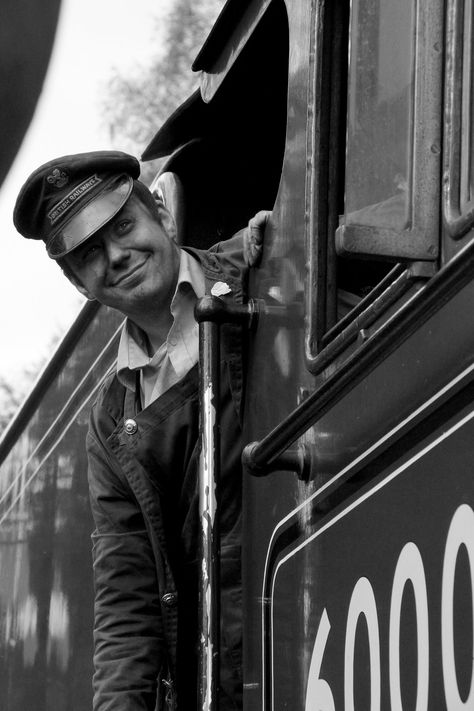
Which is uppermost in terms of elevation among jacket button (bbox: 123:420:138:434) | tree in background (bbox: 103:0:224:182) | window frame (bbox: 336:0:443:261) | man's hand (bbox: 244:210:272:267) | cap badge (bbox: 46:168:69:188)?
tree in background (bbox: 103:0:224:182)

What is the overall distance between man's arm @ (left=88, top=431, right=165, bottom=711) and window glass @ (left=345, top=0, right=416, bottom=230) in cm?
122

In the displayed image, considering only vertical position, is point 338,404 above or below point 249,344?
below

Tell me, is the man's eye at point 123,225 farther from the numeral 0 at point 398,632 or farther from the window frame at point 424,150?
the window frame at point 424,150

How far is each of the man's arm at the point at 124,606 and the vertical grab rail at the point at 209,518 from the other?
0.45 metres

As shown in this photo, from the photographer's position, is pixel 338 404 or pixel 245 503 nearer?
pixel 338 404

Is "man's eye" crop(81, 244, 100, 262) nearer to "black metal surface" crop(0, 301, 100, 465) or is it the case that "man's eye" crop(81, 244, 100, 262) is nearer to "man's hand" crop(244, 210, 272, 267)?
"man's hand" crop(244, 210, 272, 267)

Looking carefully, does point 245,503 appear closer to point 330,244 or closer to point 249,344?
point 249,344

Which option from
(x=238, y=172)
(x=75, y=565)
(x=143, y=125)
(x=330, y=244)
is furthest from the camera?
(x=143, y=125)

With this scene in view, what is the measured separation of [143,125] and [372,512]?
9763mm

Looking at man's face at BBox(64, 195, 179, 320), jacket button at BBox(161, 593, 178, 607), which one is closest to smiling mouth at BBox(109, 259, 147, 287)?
man's face at BBox(64, 195, 179, 320)

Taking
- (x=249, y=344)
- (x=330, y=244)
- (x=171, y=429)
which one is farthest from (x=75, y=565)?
(x=330, y=244)

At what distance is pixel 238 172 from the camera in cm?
309

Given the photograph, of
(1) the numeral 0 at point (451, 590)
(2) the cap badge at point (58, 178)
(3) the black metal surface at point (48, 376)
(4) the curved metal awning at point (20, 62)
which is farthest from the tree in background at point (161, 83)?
(1) the numeral 0 at point (451, 590)

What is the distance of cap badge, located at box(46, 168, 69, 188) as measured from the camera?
2.67m
